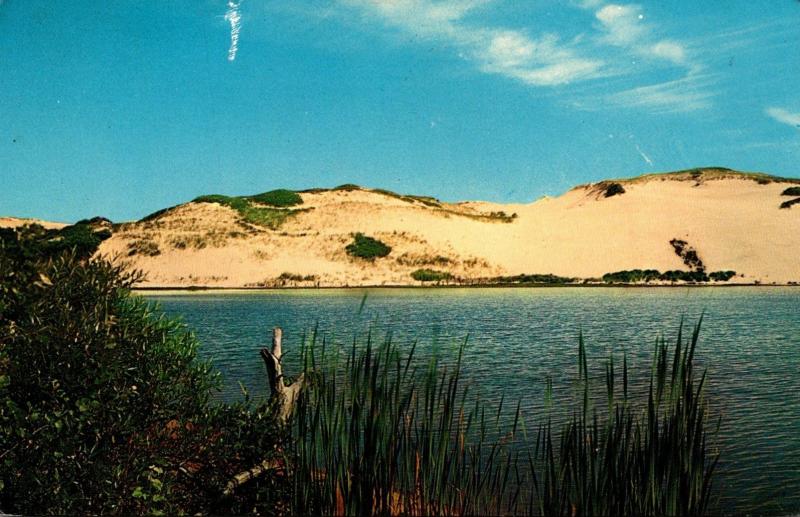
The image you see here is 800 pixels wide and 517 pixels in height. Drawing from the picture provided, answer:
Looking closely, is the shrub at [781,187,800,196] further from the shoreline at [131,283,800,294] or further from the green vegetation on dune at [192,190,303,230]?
the green vegetation on dune at [192,190,303,230]

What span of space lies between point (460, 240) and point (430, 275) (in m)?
9.49

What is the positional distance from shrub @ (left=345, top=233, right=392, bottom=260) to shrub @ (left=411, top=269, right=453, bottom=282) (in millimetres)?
4526

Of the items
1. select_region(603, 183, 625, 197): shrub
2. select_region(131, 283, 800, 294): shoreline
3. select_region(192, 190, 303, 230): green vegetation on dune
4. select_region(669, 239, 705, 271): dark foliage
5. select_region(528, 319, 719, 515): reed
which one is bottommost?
select_region(528, 319, 719, 515): reed

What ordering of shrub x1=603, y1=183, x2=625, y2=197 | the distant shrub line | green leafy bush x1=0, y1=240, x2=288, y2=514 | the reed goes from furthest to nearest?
shrub x1=603, y1=183, x2=625, y2=197 < the distant shrub line < the reed < green leafy bush x1=0, y1=240, x2=288, y2=514

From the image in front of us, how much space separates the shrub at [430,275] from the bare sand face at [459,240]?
1.52ft

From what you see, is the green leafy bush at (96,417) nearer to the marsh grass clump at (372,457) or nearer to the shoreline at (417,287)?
the marsh grass clump at (372,457)

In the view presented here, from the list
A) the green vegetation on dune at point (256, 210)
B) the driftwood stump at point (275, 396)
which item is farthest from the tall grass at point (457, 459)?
the green vegetation on dune at point (256, 210)

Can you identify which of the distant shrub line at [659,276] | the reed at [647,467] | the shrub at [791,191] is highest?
the shrub at [791,191]

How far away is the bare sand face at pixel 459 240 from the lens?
4322 cm

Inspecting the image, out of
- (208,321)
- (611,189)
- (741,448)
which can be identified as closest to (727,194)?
(611,189)

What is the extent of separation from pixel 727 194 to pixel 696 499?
63862 millimetres

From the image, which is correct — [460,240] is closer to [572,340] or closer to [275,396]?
[572,340]

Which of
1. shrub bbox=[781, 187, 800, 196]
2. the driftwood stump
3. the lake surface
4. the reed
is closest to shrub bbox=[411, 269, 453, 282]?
the lake surface

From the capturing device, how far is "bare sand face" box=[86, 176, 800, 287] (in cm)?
4322
